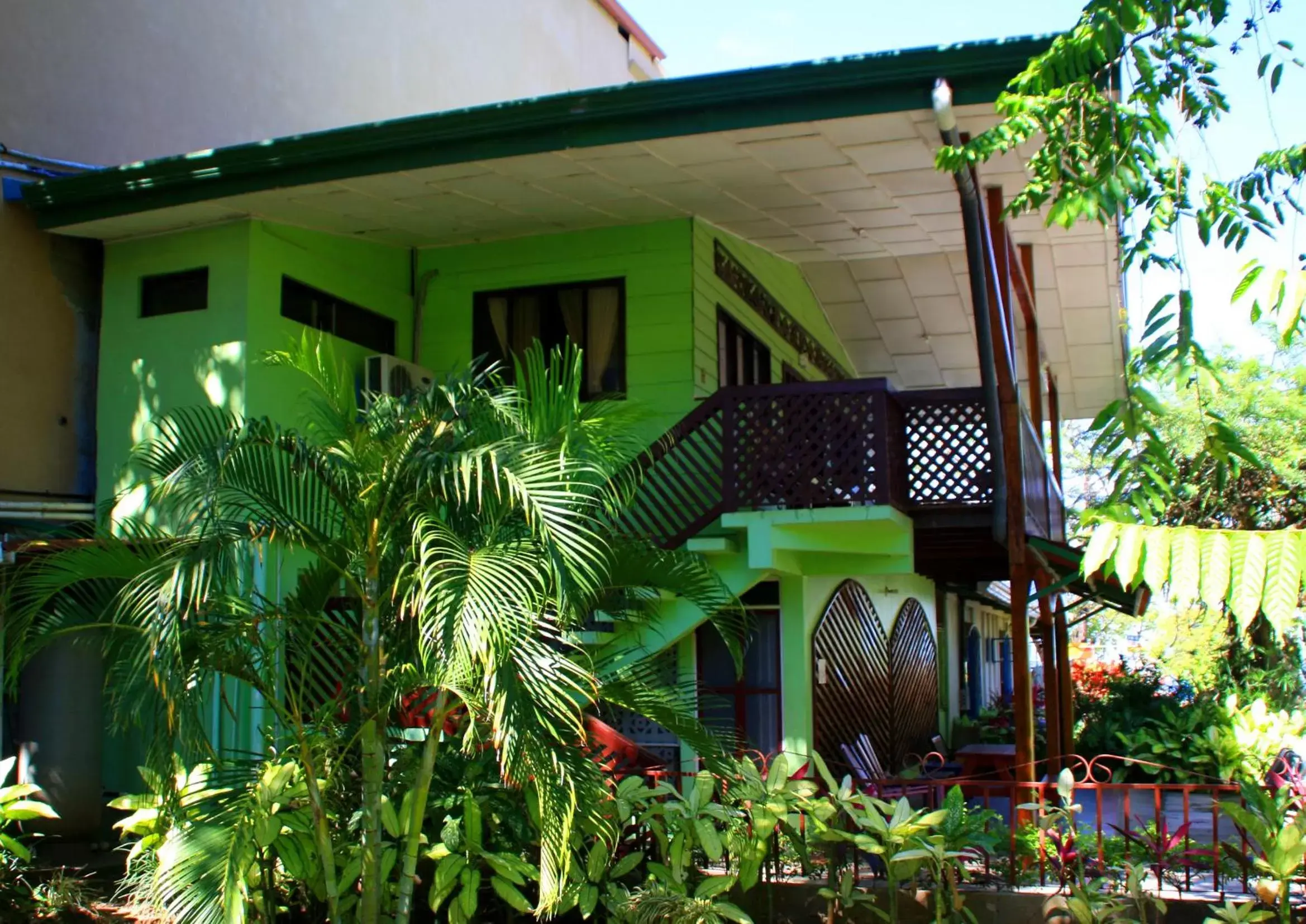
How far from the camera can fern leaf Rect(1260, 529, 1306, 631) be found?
4.59 metres

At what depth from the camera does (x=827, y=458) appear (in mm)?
9820

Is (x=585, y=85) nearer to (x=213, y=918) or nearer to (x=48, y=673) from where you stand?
(x=48, y=673)

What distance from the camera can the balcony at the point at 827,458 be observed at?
9797 mm

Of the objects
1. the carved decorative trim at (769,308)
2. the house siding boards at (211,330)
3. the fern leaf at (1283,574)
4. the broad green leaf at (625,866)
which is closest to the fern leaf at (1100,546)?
the fern leaf at (1283,574)

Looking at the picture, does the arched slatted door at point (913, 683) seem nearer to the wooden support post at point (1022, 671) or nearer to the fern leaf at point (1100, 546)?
the wooden support post at point (1022, 671)

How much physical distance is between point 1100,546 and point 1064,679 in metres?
8.94

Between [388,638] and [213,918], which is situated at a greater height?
[388,638]

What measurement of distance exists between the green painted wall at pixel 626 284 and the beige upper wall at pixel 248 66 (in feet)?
11.5

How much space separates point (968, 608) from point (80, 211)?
1620 centimetres

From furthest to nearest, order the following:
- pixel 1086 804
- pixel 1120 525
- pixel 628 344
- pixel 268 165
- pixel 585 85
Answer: pixel 585 85 → pixel 1086 804 → pixel 628 344 → pixel 268 165 → pixel 1120 525

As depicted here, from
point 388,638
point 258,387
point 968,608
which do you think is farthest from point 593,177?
point 968,608

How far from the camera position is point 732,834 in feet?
23.5

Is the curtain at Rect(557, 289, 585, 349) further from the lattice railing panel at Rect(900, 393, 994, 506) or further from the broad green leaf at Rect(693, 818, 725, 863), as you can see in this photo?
the broad green leaf at Rect(693, 818, 725, 863)

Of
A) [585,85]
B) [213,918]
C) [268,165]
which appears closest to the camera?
[213,918]
